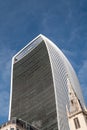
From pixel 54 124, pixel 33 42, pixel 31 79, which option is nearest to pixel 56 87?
pixel 54 124

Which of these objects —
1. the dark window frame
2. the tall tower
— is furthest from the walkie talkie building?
the dark window frame

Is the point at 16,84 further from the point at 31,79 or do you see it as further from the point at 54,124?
the point at 54,124

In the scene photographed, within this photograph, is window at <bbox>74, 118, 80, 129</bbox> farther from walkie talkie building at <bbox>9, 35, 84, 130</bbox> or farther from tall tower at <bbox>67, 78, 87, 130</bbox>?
walkie talkie building at <bbox>9, 35, 84, 130</bbox>

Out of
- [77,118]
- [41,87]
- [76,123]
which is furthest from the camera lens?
[41,87]

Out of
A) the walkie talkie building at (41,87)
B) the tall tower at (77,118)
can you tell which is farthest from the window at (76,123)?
the walkie talkie building at (41,87)

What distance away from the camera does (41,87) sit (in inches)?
6211

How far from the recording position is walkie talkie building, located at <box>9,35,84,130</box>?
442ft

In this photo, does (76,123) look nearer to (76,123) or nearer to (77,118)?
(76,123)

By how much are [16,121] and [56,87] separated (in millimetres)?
49969

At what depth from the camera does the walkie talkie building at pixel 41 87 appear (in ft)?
442

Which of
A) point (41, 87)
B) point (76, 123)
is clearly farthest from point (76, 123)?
point (41, 87)

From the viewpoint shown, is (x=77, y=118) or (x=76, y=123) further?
(x=77, y=118)

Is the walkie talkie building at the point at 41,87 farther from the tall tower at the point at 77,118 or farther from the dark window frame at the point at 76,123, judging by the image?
the dark window frame at the point at 76,123

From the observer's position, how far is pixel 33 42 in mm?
196250
